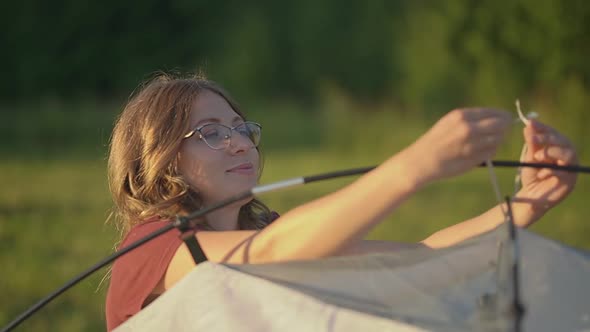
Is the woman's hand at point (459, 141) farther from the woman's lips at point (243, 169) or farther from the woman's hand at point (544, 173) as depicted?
the woman's lips at point (243, 169)

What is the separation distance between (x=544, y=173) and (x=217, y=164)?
2.23 feet

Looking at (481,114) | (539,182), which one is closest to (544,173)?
(539,182)

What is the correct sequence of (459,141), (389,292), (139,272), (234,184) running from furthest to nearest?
1. (234,184)
2. (139,272)
3. (389,292)
4. (459,141)

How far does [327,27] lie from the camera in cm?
1739

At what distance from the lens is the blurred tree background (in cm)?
671

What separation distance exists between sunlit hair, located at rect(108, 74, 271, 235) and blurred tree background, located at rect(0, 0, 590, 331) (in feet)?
7.84

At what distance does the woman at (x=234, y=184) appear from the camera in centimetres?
140

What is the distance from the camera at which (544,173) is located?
1708mm

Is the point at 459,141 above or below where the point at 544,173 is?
above

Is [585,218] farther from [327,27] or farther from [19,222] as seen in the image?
[327,27]

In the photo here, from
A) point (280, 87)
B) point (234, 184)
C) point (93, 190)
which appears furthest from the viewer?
point (280, 87)

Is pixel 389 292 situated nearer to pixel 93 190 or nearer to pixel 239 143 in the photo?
pixel 239 143

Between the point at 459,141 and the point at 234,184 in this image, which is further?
the point at 234,184

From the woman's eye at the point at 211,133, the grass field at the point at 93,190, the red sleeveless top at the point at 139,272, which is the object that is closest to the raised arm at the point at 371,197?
the red sleeveless top at the point at 139,272
